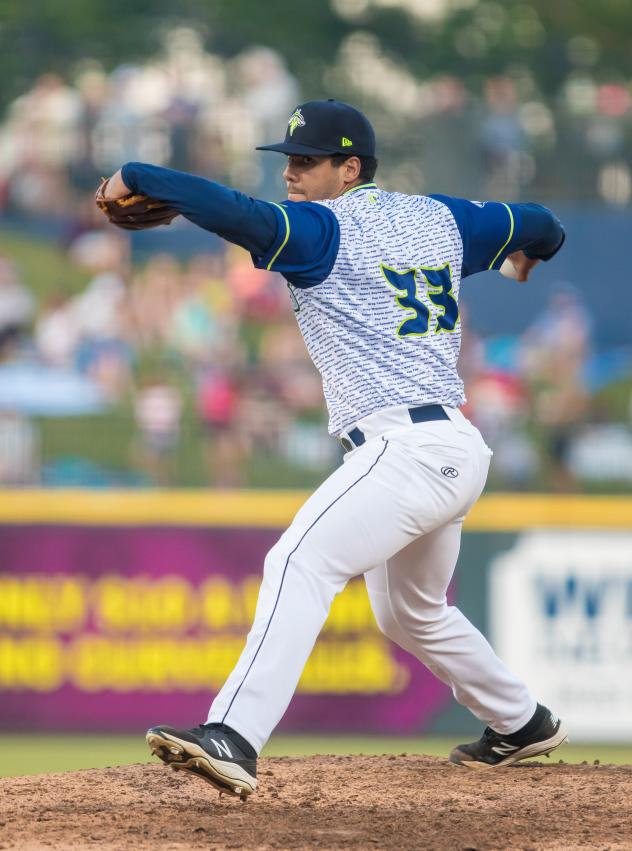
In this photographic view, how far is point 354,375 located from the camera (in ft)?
13.4

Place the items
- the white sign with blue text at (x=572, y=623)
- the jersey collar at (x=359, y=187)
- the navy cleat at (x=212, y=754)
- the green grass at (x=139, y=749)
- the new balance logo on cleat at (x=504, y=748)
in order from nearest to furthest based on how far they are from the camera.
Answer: the navy cleat at (x=212, y=754) → the jersey collar at (x=359, y=187) → the new balance logo on cleat at (x=504, y=748) → the green grass at (x=139, y=749) → the white sign with blue text at (x=572, y=623)

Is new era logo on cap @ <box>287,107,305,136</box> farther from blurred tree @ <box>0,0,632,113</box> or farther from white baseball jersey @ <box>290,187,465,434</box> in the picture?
blurred tree @ <box>0,0,632,113</box>

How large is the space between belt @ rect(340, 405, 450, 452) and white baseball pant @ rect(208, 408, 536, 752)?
19mm

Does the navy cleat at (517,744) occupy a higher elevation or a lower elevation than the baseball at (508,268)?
lower

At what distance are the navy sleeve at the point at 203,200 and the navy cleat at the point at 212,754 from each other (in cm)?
130

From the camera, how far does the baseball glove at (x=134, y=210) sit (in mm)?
3848

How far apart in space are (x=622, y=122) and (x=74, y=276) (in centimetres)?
461

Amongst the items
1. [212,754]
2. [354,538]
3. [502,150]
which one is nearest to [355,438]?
[354,538]

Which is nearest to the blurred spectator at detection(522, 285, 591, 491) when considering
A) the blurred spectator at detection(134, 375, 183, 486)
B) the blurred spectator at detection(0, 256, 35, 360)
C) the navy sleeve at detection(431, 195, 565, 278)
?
the blurred spectator at detection(134, 375, 183, 486)

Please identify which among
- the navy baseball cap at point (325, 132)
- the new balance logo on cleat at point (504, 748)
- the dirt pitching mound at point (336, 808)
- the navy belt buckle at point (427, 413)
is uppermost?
the navy baseball cap at point (325, 132)

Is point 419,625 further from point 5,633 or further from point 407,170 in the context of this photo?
point 407,170

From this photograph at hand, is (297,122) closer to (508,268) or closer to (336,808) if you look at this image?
(508,268)

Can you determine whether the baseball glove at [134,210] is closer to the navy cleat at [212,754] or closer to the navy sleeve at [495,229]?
the navy sleeve at [495,229]

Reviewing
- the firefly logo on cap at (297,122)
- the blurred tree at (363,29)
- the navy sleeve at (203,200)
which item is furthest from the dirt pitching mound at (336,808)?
the blurred tree at (363,29)
